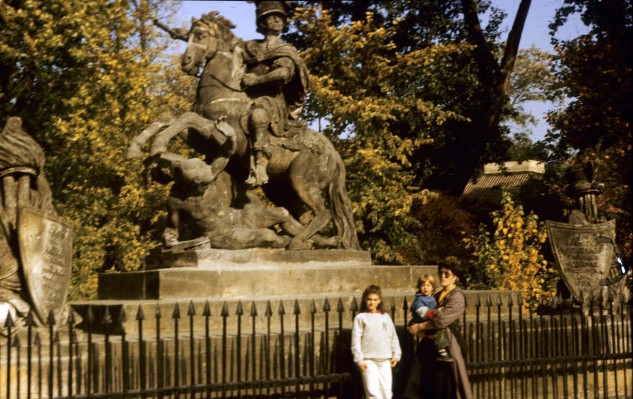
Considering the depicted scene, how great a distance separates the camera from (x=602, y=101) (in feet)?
80.7

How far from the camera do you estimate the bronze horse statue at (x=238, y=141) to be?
1308 centimetres

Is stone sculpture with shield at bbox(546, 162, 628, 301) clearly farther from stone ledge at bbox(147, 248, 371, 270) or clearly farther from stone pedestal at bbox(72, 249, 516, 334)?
stone ledge at bbox(147, 248, 371, 270)

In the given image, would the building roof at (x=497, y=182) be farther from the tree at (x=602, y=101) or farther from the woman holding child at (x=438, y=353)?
the woman holding child at (x=438, y=353)

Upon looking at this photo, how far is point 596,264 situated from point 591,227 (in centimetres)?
48

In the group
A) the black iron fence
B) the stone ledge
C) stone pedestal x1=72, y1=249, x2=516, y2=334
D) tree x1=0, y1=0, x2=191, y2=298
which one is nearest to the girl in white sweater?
the black iron fence

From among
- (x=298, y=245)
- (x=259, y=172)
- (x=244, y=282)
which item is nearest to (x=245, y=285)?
(x=244, y=282)

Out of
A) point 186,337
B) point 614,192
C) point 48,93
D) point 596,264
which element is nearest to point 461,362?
point 186,337

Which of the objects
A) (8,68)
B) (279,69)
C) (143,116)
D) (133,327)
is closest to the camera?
(133,327)

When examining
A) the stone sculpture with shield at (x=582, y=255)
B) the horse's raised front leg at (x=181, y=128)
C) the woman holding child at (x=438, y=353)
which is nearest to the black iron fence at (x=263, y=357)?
the woman holding child at (x=438, y=353)

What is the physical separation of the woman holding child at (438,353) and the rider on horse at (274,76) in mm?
4046

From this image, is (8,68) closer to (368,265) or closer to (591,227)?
(368,265)

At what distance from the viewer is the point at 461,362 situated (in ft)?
32.3

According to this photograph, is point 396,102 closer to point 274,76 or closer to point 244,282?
point 274,76

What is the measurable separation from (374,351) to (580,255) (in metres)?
5.25
